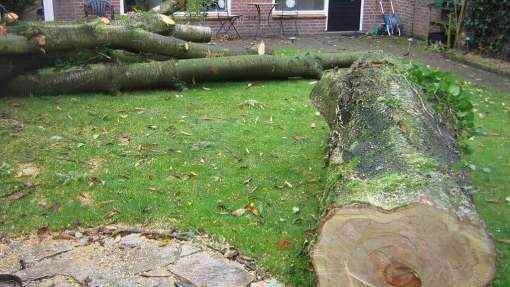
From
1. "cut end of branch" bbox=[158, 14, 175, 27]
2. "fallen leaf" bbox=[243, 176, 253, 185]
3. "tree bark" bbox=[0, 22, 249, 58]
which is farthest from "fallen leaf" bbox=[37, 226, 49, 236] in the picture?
"cut end of branch" bbox=[158, 14, 175, 27]

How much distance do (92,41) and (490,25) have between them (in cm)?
809

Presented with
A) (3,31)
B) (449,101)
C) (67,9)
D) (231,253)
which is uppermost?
(67,9)

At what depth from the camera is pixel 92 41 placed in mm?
7758

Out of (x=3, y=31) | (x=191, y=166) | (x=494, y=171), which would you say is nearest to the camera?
(x=191, y=166)

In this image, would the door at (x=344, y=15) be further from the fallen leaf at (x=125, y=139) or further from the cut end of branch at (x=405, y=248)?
the cut end of branch at (x=405, y=248)

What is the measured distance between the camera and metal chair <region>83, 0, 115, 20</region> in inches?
502

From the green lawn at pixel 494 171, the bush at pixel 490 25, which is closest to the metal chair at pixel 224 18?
the bush at pixel 490 25

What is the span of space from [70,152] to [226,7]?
9016 mm

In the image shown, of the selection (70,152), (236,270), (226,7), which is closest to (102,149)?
(70,152)

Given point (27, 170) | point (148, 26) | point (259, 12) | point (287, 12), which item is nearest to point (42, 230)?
point (27, 170)

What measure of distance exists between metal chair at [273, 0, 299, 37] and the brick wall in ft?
0.27

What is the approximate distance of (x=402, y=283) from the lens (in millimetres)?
2809

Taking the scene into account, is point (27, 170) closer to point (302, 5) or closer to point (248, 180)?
point (248, 180)

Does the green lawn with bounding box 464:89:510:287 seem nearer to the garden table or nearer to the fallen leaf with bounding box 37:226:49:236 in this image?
the fallen leaf with bounding box 37:226:49:236
